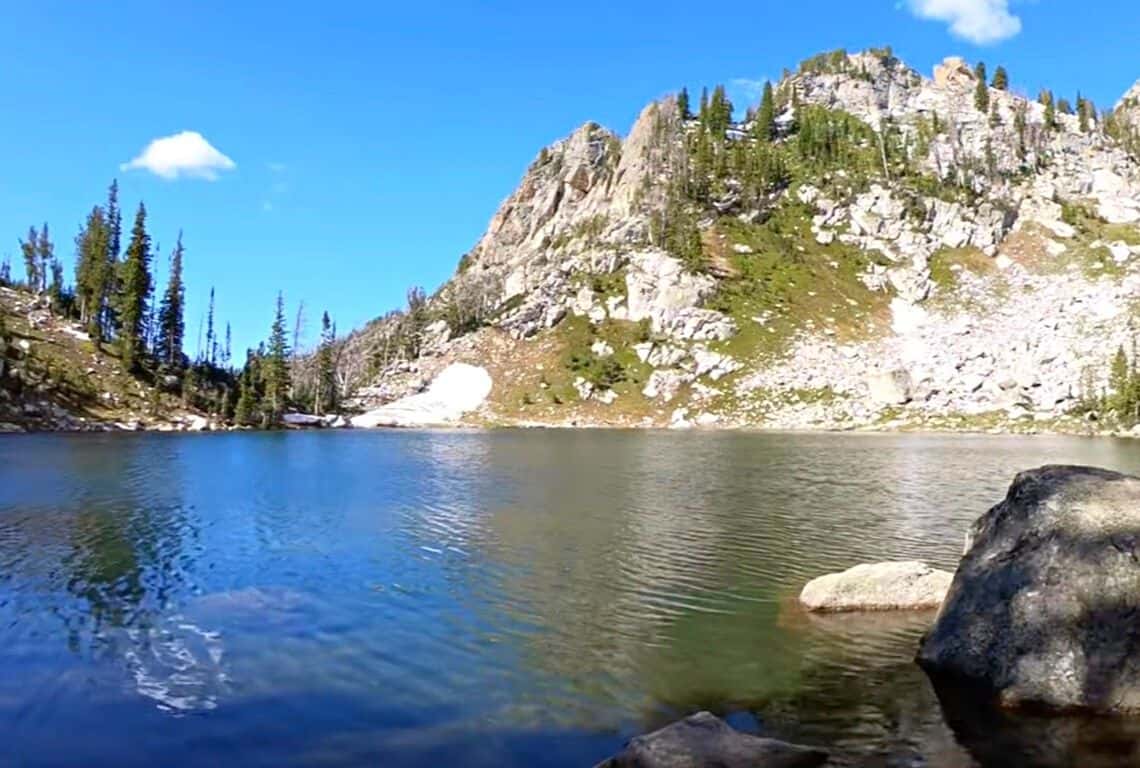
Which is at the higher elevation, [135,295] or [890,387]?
[135,295]

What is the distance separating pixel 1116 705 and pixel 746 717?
8.58 metres

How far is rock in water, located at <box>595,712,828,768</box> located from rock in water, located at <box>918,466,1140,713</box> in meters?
7.01

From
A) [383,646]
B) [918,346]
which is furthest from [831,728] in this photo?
[918,346]

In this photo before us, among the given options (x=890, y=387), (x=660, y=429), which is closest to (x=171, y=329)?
(x=660, y=429)

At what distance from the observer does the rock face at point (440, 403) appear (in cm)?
17688

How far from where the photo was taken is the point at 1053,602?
1917cm

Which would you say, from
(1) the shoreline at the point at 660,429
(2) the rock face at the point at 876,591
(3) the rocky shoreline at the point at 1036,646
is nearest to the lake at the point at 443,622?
(2) the rock face at the point at 876,591

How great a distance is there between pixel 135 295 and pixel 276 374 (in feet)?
105

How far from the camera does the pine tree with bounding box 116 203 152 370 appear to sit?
146 meters

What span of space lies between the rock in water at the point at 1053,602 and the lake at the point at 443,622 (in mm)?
1860

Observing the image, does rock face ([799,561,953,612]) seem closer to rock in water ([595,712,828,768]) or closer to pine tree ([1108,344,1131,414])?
rock in water ([595,712,828,768])

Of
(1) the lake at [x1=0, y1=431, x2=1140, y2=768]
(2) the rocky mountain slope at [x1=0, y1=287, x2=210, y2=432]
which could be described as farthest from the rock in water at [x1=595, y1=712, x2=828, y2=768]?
(2) the rocky mountain slope at [x1=0, y1=287, x2=210, y2=432]

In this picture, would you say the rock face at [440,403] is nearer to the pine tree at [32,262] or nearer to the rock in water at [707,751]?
the pine tree at [32,262]

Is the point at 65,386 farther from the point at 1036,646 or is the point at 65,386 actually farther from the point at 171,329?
the point at 1036,646
